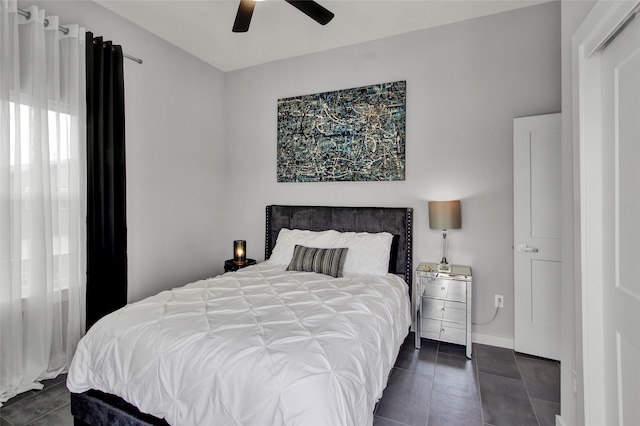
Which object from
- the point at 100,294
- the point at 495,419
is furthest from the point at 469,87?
the point at 100,294

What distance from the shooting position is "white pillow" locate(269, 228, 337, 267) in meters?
3.18

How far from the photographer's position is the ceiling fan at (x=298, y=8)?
224 centimetres

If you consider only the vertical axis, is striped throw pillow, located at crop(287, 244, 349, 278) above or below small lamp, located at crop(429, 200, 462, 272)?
below

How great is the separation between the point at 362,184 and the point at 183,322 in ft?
7.50

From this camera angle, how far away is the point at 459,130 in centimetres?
300

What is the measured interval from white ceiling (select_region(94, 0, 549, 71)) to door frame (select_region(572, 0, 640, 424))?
1633 mm

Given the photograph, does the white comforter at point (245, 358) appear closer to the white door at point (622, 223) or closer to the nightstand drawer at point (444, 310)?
the nightstand drawer at point (444, 310)

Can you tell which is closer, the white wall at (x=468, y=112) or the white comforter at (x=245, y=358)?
the white comforter at (x=245, y=358)

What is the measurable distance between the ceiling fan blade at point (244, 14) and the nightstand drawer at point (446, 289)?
103 inches

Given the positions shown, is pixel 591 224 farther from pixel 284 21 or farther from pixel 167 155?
pixel 167 155

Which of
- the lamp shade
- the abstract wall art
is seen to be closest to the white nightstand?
the lamp shade

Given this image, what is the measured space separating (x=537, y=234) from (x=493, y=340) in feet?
3.47

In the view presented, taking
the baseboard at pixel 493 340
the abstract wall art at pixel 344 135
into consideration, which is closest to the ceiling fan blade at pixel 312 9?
the abstract wall art at pixel 344 135

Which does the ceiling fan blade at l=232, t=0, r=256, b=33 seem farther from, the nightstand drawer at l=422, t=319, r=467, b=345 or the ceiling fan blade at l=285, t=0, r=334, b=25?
the nightstand drawer at l=422, t=319, r=467, b=345
